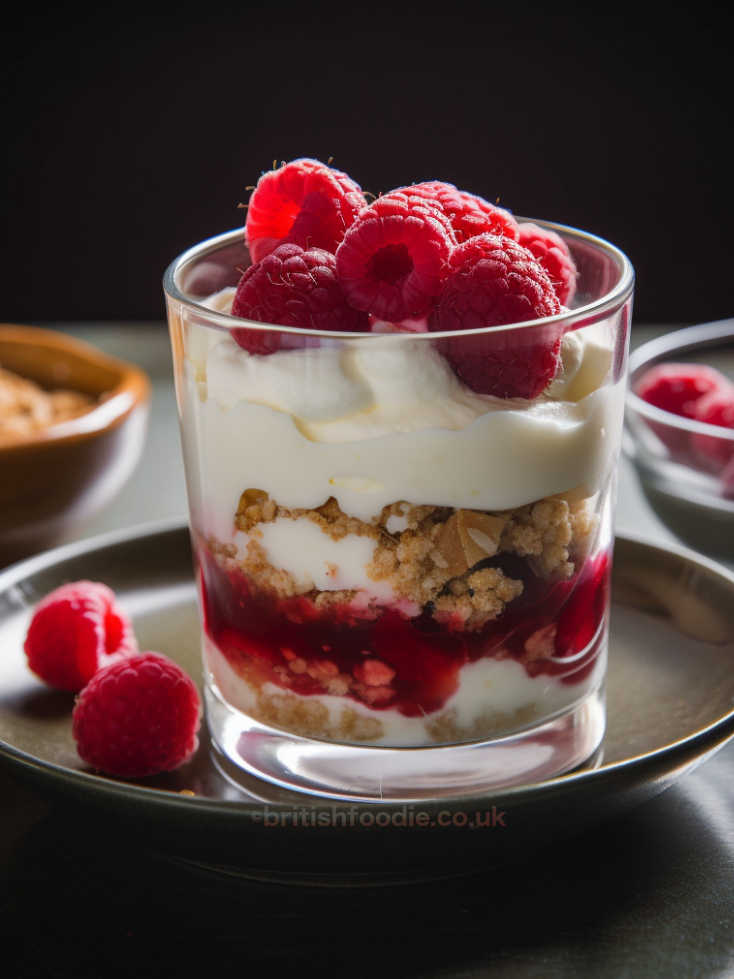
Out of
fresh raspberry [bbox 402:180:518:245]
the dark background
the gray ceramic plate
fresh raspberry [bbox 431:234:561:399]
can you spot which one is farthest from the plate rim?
the dark background

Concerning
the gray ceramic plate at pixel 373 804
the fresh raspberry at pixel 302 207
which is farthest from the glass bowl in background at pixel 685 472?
the fresh raspberry at pixel 302 207

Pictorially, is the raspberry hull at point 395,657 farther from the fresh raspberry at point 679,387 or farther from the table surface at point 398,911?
the fresh raspberry at point 679,387

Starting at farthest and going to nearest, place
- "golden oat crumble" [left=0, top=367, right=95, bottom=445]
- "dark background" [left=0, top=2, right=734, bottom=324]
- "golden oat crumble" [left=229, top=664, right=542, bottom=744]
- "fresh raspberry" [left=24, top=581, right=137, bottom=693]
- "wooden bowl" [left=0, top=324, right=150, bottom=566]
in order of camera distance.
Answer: "dark background" [left=0, top=2, right=734, bottom=324] → "golden oat crumble" [left=0, top=367, right=95, bottom=445] → "wooden bowl" [left=0, top=324, right=150, bottom=566] → "fresh raspberry" [left=24, top=581, right=137, bottom=693] → "golden oat crumble" [left=229, top=664, right=542, bottom=744]

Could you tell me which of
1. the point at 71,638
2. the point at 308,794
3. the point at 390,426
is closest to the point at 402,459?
the point at 390,426

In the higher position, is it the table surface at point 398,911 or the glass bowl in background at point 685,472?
the table surface at point 398,911

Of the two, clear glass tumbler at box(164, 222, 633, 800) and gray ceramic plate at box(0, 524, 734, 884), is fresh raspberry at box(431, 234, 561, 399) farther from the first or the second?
gray ceramic plate at box(0, 524, 734, 884)

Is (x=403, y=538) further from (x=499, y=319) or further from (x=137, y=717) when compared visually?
(x=137, y=717)

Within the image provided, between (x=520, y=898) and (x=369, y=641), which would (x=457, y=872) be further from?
(x=369, y=641)

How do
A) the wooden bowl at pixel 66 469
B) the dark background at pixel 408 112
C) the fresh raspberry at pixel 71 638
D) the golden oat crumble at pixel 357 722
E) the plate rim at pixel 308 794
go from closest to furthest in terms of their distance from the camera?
the plate rim at pixel 308 794
the golden oat crumble at pixel 357 722
the fresh raspberry at pixel 71 638
the wooden bowl at pixel 66 469
the dark background at pixel 408 112

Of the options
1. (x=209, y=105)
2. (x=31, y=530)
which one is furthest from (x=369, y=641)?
(x=209, y=105)
